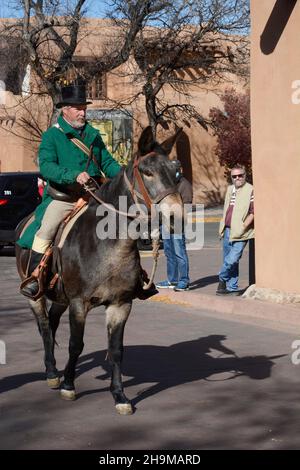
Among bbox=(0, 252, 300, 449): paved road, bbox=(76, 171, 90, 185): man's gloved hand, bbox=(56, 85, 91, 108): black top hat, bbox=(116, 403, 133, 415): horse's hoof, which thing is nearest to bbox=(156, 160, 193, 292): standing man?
bbox=(0, 252, 300, 449): paved road

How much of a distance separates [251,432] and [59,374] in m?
2.67

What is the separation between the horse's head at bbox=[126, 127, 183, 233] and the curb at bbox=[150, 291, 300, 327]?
16.6 feet

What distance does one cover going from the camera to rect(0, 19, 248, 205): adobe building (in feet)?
128

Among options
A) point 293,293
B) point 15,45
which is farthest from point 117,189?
point 15,45

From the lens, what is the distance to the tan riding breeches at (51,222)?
27.9 feet

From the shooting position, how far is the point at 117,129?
131 ft

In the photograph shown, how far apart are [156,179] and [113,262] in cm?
84

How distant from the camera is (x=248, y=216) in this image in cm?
1420

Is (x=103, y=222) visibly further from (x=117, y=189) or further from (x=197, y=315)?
(x=197, y=315)

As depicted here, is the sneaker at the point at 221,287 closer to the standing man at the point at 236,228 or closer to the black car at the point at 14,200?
the standing man at the point at 236,228

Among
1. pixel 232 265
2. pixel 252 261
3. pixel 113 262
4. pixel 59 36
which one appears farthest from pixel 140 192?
pixel 59 36

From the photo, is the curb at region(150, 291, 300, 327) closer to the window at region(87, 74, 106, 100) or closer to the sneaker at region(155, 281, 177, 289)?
the sneaker at region(155, 281, 177, 289)

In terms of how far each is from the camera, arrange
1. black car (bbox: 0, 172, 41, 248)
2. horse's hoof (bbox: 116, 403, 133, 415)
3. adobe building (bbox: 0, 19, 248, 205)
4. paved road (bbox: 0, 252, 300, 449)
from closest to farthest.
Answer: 1. paved road (bbox: 0, 252, 300, 449)
2. horse's hoof (bbox: 116, 403, 133, 415)
3. black car (bbox: 0, 172, 41, 248)
4. adobe building (bbox: 0, 19, 248, 205)

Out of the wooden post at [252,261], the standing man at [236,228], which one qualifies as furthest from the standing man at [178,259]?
the wooden post at [252,261]
